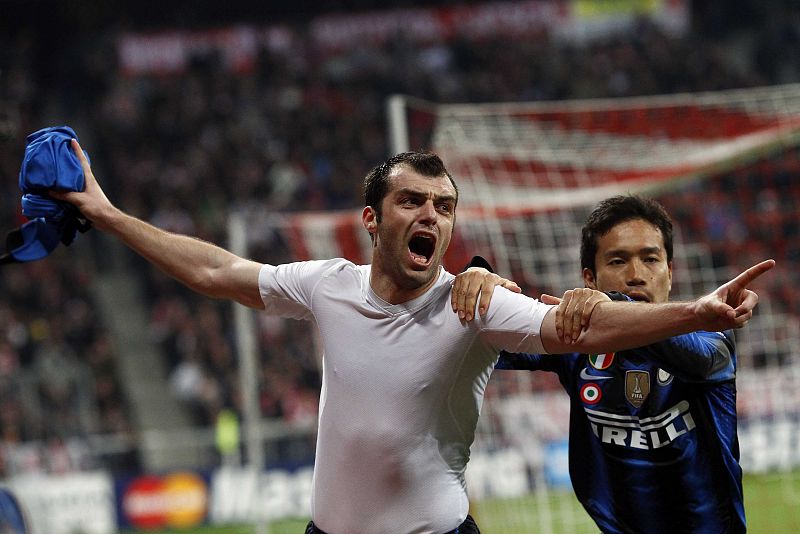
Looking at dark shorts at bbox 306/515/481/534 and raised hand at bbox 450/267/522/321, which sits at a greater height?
raised hand at bbox 450/267/522/321

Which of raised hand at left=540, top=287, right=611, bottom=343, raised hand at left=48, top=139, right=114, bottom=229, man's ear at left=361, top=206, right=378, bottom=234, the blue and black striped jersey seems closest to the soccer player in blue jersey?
the blue and black striped jersey

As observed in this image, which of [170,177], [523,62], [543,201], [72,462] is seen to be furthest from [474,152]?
[523,62]

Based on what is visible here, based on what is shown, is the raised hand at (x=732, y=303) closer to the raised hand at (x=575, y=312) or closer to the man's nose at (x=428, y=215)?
the raised hand at (x=575, y=312)

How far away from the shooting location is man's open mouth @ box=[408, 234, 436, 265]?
357 cm

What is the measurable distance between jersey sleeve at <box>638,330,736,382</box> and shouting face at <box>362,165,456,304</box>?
0.71 metres

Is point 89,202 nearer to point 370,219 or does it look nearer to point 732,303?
point 370,219

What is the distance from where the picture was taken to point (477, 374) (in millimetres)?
3629

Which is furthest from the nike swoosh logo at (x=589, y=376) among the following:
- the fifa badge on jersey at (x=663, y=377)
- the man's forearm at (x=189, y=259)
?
the man's forearm at (x=189, y=259)

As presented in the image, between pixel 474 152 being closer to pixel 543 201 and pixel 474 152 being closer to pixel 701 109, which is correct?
pixel 543 201

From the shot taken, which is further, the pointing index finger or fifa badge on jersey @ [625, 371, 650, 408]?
fifa badge on jersey @ [625, 371, 650, 408]

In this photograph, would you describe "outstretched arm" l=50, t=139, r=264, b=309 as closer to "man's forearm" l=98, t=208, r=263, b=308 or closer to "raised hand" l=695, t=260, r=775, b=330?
"man's forearm" l=98, t=208, r=263, b=308

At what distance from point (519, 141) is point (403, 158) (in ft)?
20.4

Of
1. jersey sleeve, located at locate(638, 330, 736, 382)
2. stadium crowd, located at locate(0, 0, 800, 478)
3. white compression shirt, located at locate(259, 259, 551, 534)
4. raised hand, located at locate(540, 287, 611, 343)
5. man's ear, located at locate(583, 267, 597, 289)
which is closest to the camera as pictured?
raised hand, located at locate(540, 287, 611, 343)

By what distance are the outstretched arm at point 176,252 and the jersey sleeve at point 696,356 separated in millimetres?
1331
